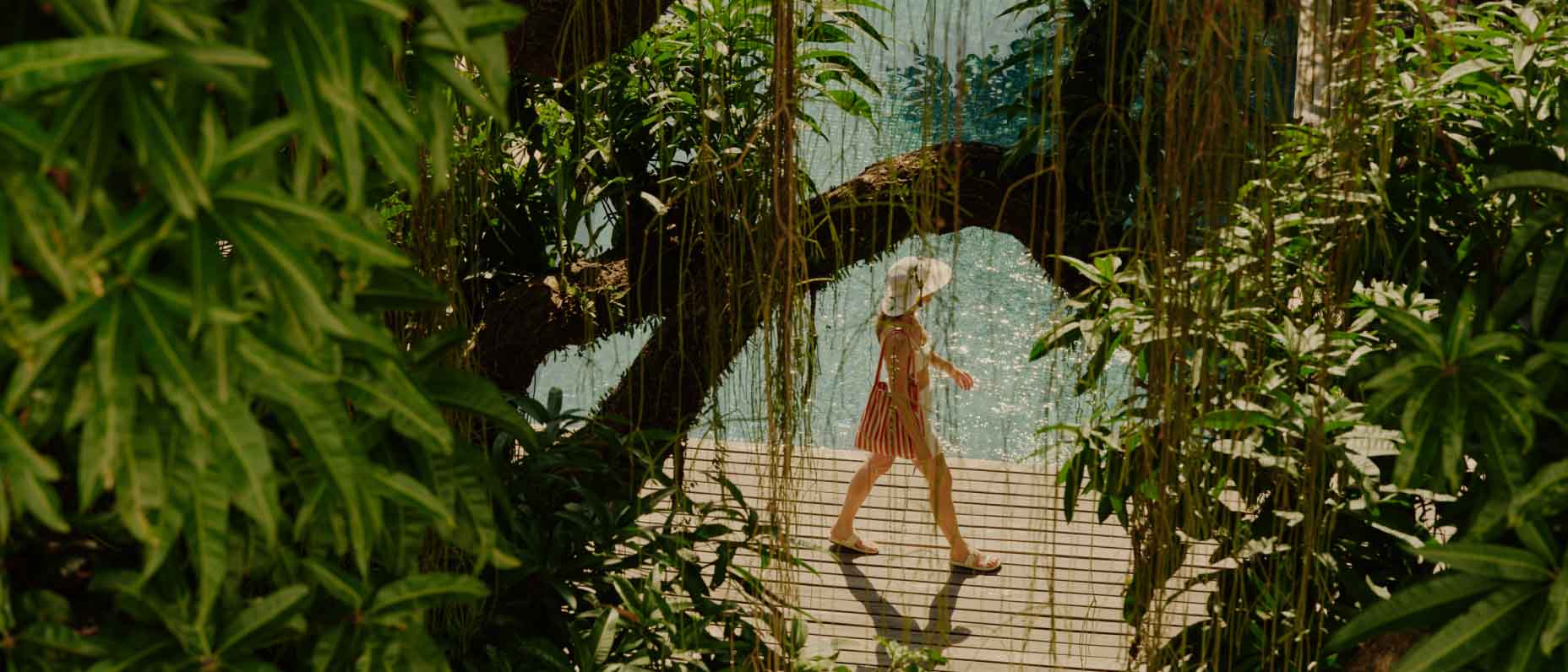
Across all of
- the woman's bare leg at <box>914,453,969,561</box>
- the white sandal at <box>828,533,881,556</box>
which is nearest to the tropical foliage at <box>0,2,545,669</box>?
the woman's bare leg at <box>914,453,969,561</box>

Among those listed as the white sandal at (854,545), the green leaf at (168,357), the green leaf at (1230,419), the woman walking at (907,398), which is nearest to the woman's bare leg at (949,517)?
the woman walking at (907,398)

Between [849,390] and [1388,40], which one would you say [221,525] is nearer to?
[1388,40]

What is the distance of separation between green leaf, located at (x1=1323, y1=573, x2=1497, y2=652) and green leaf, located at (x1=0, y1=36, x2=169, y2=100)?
1.15 m

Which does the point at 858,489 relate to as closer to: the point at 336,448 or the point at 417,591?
the point at 417,591

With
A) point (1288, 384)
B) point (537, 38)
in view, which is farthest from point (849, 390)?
point (1288, 384)

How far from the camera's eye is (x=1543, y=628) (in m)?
1.18

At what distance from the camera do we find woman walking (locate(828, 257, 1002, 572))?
1580mm

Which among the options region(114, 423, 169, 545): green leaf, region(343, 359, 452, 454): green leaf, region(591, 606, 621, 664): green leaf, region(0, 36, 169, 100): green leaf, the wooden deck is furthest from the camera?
the wooden deck

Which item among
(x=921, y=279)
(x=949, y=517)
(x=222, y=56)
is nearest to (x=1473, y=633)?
(x=921, y=279)

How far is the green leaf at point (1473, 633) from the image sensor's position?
1.21 metres

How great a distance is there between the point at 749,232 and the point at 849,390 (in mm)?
5899

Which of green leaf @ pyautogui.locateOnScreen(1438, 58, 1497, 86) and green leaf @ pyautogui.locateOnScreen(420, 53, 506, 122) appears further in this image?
green leaf @ pyautogui.locateOnScreen(1438, 58, 1497, 86)

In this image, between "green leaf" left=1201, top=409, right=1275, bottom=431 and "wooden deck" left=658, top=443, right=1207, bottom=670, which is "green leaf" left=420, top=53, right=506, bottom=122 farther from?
"wooden deck" left=658, top=443, right=1207, bottom=670

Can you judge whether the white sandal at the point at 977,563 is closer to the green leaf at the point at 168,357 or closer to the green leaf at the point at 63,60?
the green leaf at the point at 168,357
